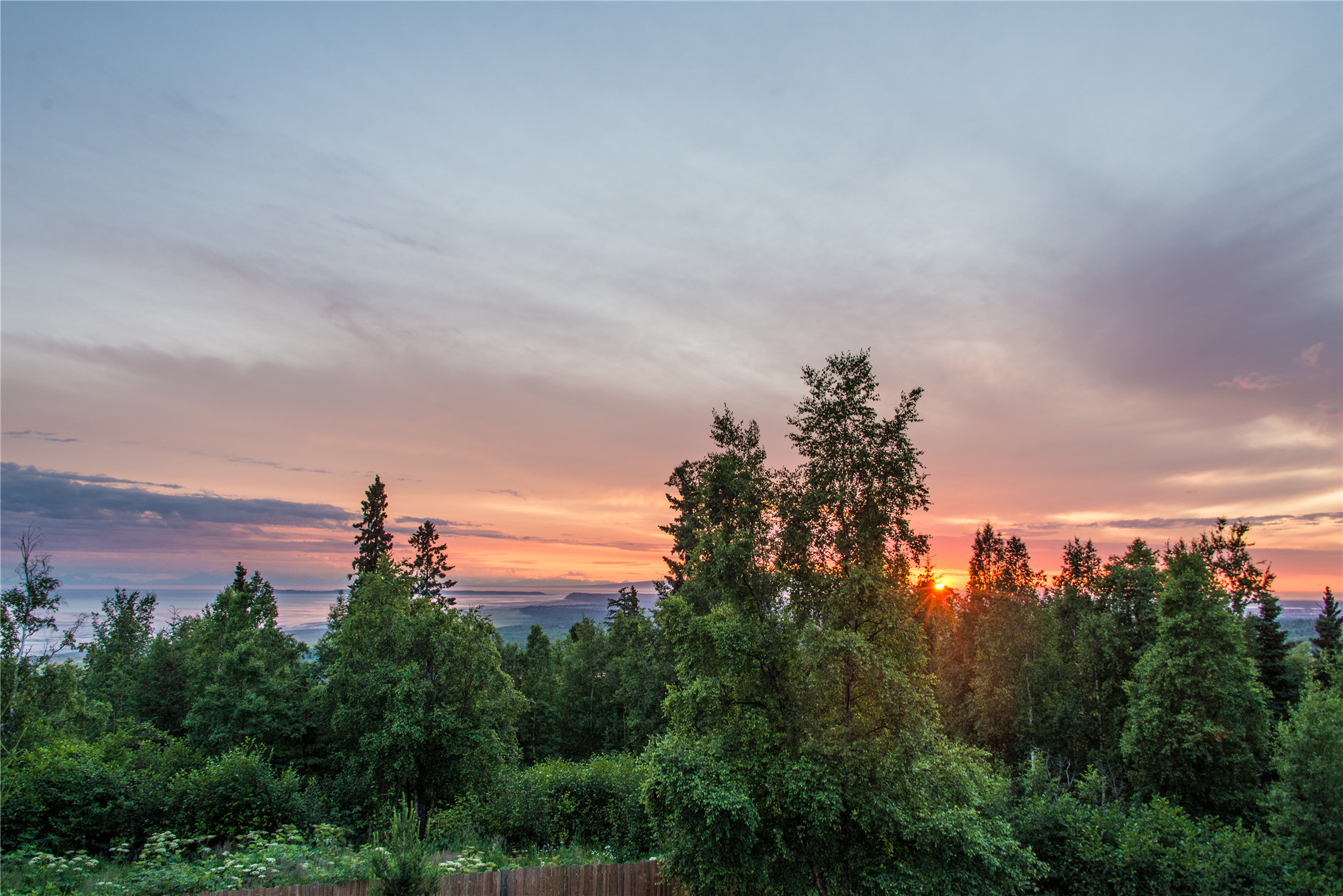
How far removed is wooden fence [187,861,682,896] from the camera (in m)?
11.5

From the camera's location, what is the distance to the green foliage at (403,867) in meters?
10.0

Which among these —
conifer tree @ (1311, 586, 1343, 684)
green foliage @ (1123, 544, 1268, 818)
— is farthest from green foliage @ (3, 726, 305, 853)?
conifer tree @ (1311, 586, 1343, 684)

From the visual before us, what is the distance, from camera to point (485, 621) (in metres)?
23.4

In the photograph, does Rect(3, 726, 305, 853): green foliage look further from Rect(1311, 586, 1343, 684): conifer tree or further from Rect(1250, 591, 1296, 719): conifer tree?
Rect(1311, 586, 1343, 684): conifer tree

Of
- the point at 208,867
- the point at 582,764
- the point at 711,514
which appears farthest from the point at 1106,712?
the point at 208,867

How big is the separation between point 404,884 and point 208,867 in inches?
246

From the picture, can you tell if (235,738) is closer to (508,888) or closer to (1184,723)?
(508,888)

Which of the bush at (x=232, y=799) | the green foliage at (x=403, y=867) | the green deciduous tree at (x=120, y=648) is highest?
the green foliage at (x=403, y=867)

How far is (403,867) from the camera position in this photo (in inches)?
396

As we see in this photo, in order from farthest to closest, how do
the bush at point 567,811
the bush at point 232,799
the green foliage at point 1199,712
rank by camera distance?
1. the green foliage at point 1199,712
2. the bush at point 567,811
3. the bush at point 232,799

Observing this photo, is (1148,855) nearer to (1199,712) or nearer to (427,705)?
(1199,712)

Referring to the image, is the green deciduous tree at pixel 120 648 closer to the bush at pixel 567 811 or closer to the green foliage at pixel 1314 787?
the bush at pixel 567 811

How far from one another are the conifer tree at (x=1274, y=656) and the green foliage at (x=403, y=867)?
49.4m

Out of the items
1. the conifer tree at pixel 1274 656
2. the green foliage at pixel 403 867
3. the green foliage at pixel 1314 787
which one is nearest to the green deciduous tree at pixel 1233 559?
the conifer tree at pixel 1274 656
